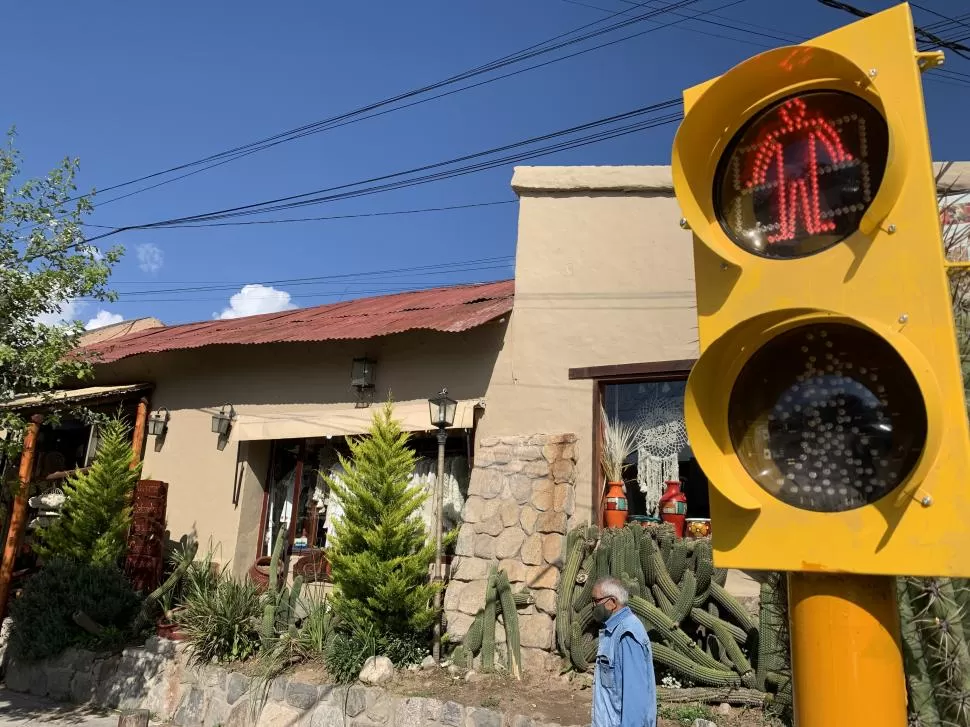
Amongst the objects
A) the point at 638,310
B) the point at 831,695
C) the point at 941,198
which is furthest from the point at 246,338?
the point at 831,695

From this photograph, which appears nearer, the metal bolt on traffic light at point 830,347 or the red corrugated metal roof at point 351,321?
the metal bolt on traffic light at point 830,347

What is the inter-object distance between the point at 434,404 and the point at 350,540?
5.39 ft

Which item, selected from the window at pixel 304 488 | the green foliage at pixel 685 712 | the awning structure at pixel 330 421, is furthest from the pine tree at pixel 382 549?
the green foliage at pixel 685 712

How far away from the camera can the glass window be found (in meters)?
7.67

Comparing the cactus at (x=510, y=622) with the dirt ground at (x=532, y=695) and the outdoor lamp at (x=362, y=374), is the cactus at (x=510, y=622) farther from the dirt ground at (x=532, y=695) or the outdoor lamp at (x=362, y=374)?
the outdoor lamp at (x=362, y=374)

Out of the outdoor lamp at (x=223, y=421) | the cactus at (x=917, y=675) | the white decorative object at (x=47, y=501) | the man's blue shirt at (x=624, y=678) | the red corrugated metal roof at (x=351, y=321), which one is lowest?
the man's blue shirt at (x=624, y=678)

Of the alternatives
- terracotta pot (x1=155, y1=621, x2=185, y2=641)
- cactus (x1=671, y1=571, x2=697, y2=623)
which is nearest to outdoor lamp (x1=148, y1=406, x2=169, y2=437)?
terracotta pot (x1=155, y1=621, x2=185, y2=641)

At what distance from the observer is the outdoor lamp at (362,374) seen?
9682 millimetres

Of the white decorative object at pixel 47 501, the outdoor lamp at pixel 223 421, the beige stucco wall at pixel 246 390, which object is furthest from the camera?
the white decorative object at pixel 47 501

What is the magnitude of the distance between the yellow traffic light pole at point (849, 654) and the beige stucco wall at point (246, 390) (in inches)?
292

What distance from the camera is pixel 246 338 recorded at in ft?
33.9

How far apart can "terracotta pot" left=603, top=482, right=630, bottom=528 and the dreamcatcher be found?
0.29 meters

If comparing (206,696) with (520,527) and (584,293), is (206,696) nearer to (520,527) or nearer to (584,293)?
(520,527)

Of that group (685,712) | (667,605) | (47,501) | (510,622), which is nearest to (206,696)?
(510,622)
